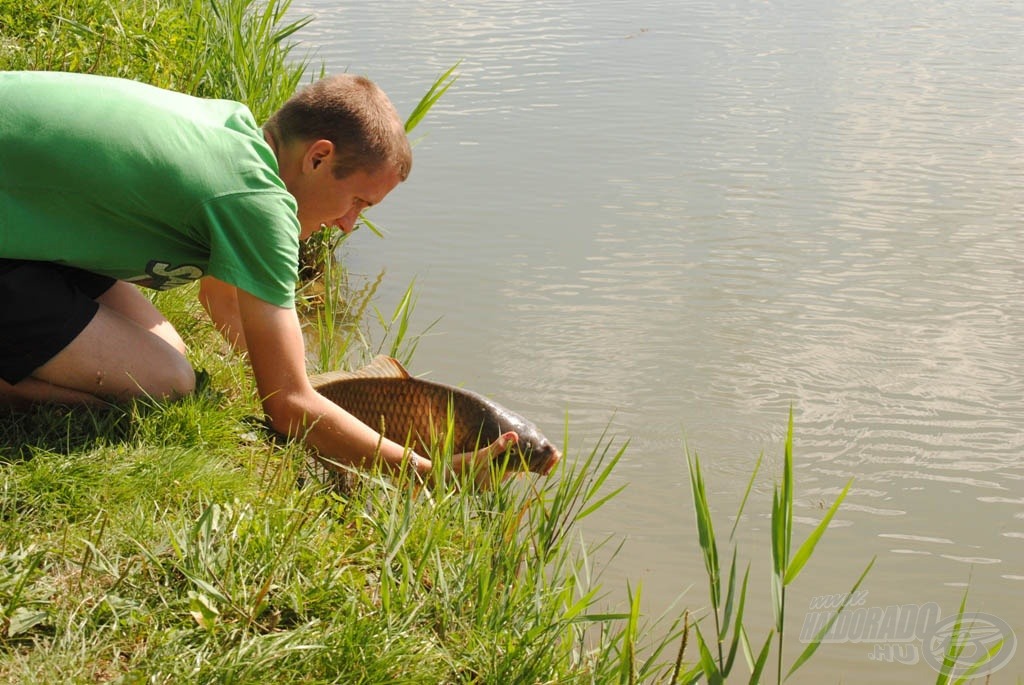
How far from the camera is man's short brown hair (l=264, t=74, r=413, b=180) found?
2.95m

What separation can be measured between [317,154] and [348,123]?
0.11 metres

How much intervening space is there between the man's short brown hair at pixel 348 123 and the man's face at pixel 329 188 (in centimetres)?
2

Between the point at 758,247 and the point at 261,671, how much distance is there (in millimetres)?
4470

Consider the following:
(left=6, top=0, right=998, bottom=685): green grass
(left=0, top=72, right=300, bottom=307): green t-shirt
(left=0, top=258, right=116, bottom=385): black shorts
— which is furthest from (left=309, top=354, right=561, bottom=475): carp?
(left=0, top=258, right=116, bottom=385): black shorts

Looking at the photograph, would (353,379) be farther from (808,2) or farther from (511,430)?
(808,2)

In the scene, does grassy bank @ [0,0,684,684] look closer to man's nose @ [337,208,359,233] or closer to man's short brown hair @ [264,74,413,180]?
man's nose @ [337,208,359,233]

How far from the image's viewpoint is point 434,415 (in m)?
3.20

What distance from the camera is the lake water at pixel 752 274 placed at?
3.84 meters

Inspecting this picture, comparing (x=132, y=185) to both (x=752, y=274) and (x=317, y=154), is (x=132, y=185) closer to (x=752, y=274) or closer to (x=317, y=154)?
(x=317, y=154)

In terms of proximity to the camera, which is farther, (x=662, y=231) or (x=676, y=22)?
(x=676, y=22)

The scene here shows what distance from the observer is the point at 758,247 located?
6.05m

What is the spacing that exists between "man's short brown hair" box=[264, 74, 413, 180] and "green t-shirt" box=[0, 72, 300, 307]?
0.21 m

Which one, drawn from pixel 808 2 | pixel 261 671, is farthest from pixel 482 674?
pixel 808 2

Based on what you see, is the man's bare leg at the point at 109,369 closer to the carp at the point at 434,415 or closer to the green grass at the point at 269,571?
the green grass at the point at 269,571
